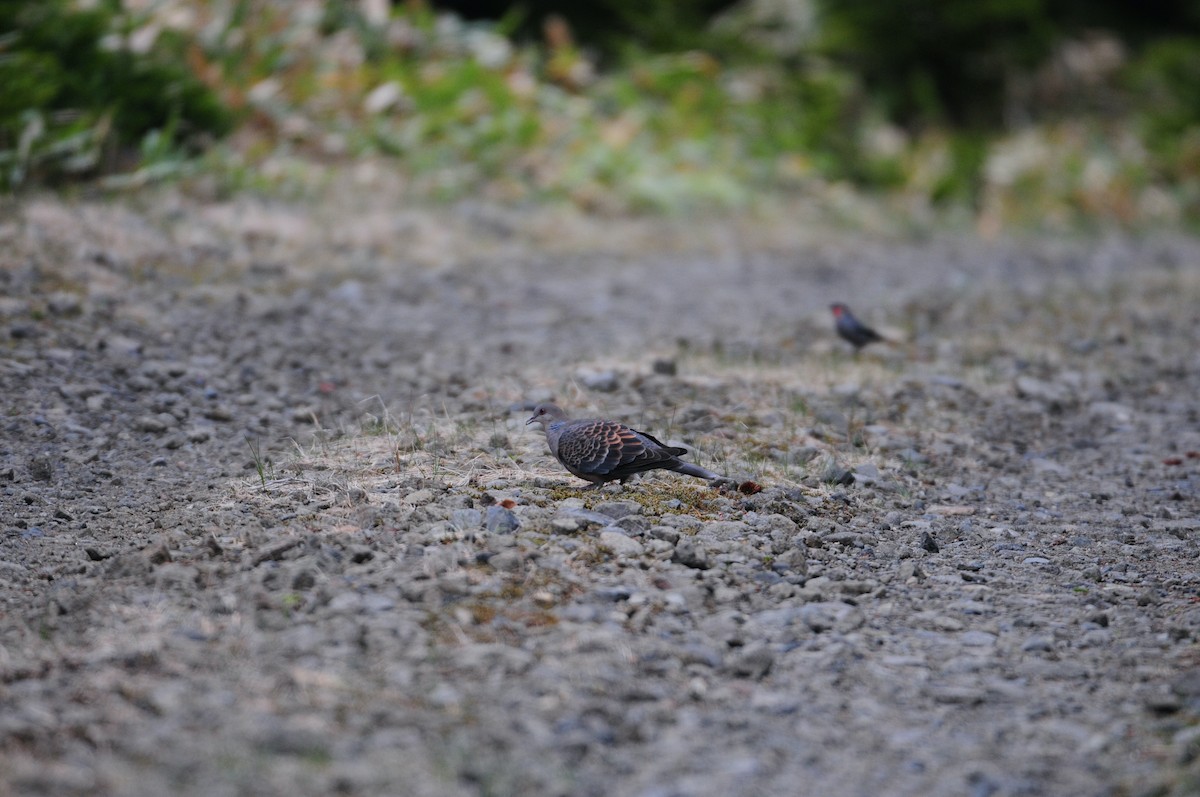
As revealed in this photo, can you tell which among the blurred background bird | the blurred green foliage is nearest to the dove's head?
the blurred background bird

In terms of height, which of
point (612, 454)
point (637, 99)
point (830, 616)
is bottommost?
point (830, 616)

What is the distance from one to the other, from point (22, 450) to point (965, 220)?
11.2m

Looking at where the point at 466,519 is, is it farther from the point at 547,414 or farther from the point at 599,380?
the point at 599,380

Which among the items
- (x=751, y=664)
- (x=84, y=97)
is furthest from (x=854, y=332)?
(x=84, y=97)

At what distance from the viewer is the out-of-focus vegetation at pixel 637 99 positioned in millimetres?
8977

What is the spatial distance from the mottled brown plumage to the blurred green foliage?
5073mm

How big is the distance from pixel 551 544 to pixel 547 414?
114cm

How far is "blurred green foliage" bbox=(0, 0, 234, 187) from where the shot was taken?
787 centimetres

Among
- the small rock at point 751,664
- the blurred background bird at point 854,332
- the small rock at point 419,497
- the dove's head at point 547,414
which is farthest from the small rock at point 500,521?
the blurred background bird at point 854,332

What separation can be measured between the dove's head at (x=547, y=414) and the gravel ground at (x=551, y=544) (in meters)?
0.15

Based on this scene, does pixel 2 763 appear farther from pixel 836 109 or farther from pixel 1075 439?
pixel 836 109

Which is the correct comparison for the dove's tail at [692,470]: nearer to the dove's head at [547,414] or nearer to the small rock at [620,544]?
the small rock at [620,544]

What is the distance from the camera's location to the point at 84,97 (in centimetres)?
863

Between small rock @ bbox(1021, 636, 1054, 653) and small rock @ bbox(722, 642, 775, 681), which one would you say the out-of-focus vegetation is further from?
small rock @ bbox(1021, 636, 1054, 653)
